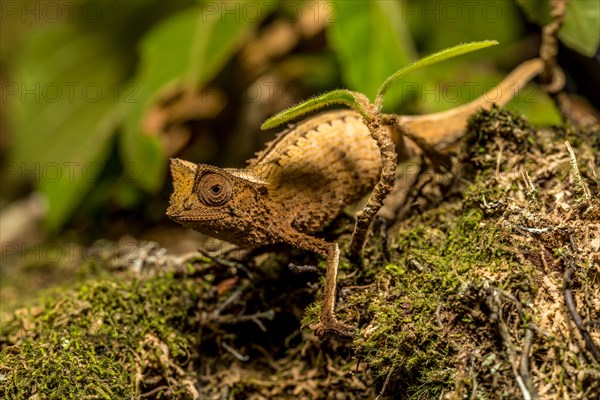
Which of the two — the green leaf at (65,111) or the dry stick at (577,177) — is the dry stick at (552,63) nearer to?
the dry stick at (577,177)

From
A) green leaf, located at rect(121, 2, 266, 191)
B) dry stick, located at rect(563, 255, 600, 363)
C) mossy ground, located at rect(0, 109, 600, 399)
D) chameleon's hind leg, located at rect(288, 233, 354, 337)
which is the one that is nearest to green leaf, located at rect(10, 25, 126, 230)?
green leaf, located at rect(121, 2, 266, 191)

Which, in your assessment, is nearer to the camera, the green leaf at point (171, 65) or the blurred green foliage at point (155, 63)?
the blurred green foliage at point (155, 63)

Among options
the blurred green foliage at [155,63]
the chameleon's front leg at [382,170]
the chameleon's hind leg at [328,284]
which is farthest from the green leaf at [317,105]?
the blurred green foliage at [155,63]

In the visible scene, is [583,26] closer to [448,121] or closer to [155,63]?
[448,121]

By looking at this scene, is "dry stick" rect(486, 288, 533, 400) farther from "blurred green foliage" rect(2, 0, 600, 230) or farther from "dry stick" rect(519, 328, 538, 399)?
"blurred green foliage" rect(2, 0, 600, 230)

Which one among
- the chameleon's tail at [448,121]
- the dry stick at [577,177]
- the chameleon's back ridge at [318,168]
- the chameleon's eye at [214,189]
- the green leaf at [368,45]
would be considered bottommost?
the chameleon's eye at [214,189]

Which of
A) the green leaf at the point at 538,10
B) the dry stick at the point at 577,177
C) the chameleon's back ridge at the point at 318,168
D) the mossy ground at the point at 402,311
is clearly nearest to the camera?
the mossy ground at the point at 402,311

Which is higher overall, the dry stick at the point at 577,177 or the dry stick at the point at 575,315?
the dry stick at the point at 577,177
